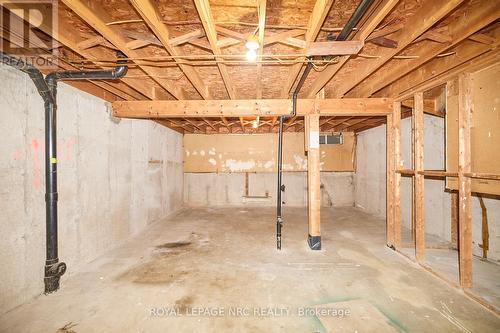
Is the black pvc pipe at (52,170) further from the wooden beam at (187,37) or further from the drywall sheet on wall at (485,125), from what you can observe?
the drywall sheet on wall at (485,125)

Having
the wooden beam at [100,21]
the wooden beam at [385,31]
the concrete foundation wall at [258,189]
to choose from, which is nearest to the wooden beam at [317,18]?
the wooden beam at [385,31]

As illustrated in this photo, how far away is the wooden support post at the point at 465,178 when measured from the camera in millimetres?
2723

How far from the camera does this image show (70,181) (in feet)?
11.0

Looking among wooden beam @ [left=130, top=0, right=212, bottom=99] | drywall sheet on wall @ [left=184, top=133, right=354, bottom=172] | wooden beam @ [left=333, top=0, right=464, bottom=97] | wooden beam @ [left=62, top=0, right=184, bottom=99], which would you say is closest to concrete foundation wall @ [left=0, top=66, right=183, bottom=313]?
wooden beam @ [left=62, top=0, right=184, bottom=99]

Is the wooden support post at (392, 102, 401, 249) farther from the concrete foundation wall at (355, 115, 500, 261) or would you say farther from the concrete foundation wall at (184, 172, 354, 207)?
the concrete foundation wall at (184, 172, 354, 207)

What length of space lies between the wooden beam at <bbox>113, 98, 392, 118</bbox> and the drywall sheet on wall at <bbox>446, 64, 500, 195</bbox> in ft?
4.31

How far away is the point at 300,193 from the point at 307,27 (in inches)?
284

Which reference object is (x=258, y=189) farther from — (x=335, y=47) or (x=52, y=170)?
(x=335, y=47)

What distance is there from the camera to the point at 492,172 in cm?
255

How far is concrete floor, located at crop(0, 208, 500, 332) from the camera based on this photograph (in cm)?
225

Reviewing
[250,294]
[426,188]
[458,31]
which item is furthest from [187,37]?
[426,188]

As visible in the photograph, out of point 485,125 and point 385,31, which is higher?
point 385,31

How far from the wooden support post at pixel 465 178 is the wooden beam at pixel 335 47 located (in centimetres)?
166

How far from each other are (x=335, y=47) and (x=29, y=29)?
3.13m
